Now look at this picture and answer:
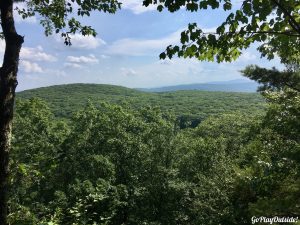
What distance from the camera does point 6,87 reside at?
5344 mm

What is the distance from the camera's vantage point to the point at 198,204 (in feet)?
78.7

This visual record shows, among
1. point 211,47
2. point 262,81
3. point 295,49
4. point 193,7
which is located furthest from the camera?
point 262,81

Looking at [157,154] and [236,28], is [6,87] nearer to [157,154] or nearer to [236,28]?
[236,28]

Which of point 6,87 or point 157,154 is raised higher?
point 6,87

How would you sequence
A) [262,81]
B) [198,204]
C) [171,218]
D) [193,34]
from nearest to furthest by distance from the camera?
1. [193,34]
2. [262,81]
3. [198,204]
4. [171,218]

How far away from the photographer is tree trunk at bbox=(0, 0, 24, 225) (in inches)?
204

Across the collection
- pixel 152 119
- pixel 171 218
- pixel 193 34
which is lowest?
pixel 171 218

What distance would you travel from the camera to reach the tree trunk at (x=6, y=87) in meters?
5.17

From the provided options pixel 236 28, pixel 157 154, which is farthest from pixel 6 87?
pixel 157 154

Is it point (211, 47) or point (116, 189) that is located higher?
point (211, 47)

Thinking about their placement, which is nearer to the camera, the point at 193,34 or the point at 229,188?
the point at 193,34

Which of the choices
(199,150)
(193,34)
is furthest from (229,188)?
(193,34)

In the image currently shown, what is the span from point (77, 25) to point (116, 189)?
21.8m

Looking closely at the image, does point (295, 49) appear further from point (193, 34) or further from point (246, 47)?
Result: point (193, 34)
